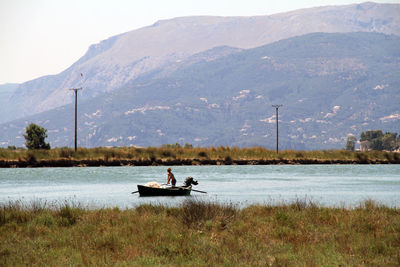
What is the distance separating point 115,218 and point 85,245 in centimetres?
461

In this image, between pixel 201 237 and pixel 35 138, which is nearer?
pixel 201 237

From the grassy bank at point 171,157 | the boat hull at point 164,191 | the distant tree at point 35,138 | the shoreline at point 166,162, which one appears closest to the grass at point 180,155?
the grassy bank at point 171,157

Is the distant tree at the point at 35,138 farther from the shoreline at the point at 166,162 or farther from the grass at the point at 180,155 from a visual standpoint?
the shoreline at the point at 166,162

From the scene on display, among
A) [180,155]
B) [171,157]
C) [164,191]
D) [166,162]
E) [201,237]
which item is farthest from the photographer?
[180,155]

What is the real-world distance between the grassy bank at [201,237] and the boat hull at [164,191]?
52.6 feet

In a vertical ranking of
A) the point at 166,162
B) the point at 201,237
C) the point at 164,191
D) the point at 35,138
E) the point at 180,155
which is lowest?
the point at 201,237

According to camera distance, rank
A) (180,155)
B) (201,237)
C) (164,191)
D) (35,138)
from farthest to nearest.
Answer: (35,138)
(180,155)
(164,191)
(201,237)

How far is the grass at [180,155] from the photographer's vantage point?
3420 inches

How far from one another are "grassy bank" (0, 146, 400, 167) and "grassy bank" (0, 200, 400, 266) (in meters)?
63.8

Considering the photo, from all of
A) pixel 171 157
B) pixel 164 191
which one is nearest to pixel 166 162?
pixel 171 157

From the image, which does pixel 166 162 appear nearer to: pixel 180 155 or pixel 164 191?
pixel 180 155

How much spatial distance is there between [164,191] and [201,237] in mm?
22671

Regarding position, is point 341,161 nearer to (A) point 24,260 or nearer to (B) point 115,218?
(B) point 115,218

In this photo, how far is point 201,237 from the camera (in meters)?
16.9
